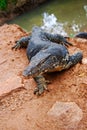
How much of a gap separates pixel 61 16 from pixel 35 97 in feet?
42.0

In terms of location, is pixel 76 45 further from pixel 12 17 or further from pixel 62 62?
pixel 12 17

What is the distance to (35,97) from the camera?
6621 millimetres

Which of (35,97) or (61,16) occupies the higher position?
(35,97)

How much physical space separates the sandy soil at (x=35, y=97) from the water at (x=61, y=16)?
9.15 metres

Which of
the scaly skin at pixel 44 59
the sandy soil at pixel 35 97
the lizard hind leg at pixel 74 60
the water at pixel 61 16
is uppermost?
the scaly skin at pixel 44 59

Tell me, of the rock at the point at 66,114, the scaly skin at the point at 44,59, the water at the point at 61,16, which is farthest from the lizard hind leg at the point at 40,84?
the water at the point at 61,16

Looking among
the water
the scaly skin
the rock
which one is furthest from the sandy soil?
the water

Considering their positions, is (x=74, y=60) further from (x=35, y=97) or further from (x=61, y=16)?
(x=61, y=16)

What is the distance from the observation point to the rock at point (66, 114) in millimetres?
5785

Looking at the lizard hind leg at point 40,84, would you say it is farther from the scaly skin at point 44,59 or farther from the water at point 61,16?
the water at point 61,16

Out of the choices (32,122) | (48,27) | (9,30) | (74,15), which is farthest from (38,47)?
(74,15)

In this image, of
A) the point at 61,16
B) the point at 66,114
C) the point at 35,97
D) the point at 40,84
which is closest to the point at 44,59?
the point at 40,84

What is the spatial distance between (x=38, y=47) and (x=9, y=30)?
9.88 feet

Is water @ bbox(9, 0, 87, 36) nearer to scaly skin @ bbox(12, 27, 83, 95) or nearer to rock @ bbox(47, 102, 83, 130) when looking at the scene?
scaly skin @ bbox(12, 27, 83, 95)
